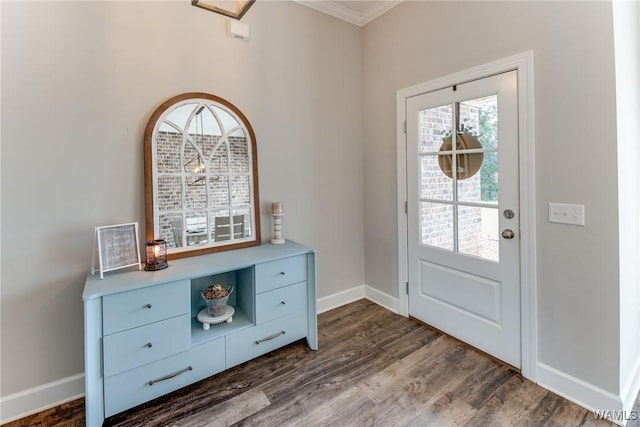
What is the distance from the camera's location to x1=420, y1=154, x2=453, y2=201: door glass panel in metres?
2.34

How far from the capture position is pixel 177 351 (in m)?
1.76

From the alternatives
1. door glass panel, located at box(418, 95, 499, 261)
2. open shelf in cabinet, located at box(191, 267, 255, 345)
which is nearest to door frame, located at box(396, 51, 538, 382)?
door glass panel, located at box(418, 95, 499, 261)

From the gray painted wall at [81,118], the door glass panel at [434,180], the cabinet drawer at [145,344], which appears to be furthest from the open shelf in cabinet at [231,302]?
the door glass panel at [434,180]

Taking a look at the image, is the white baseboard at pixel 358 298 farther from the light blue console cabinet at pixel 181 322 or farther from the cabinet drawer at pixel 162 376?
the cabinet drawer at pixel 162 376

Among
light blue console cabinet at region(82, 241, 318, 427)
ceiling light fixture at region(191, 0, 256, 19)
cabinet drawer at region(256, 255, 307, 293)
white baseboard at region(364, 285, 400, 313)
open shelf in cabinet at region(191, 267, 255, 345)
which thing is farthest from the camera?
white baseboard at region(364, 285, 400, 313)

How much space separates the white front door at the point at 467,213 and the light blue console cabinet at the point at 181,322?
3.40 feet

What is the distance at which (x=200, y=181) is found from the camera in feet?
7.08

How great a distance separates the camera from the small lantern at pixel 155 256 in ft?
6.05

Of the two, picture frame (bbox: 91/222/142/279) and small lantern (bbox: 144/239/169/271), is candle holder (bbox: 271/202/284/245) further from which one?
picture frame (bbox: 91/222/142/279)

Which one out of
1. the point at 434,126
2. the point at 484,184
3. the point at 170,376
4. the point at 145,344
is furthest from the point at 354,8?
the point at 170,376

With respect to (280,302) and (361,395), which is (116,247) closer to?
(280,302)

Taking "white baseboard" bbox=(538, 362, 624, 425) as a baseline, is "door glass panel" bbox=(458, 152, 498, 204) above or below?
above

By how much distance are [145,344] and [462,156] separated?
2.38m

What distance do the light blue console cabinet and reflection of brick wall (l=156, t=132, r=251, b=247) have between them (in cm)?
31
